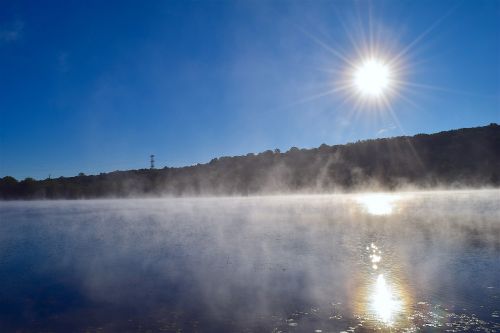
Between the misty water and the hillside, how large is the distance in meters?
88.9

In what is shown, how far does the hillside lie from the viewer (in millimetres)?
107625

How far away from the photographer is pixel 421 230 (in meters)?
26.7

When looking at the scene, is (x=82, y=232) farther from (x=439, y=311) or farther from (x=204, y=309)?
(x=439, y=311)

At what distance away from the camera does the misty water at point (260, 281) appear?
35.4ft

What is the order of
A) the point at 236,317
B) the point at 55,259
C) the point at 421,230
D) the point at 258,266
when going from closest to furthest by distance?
the point at 236,317 < the point at 258,266 < the point at 55,259 < the point at 421,230

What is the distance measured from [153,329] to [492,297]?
9994mm

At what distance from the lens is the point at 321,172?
5261 inches

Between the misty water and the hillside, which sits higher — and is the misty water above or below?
below

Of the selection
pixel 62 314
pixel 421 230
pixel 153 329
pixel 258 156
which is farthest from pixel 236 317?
pixel 258 156

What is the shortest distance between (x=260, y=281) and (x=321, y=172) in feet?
397

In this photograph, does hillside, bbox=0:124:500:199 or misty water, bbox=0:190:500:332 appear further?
hillside, bbox=0:124:500:199

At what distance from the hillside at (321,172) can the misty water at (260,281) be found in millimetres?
88919

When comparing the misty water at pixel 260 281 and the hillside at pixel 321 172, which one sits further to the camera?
the hillside at pixel 321 172

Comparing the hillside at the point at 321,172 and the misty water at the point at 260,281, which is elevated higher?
the hillside at the point at 321,172
